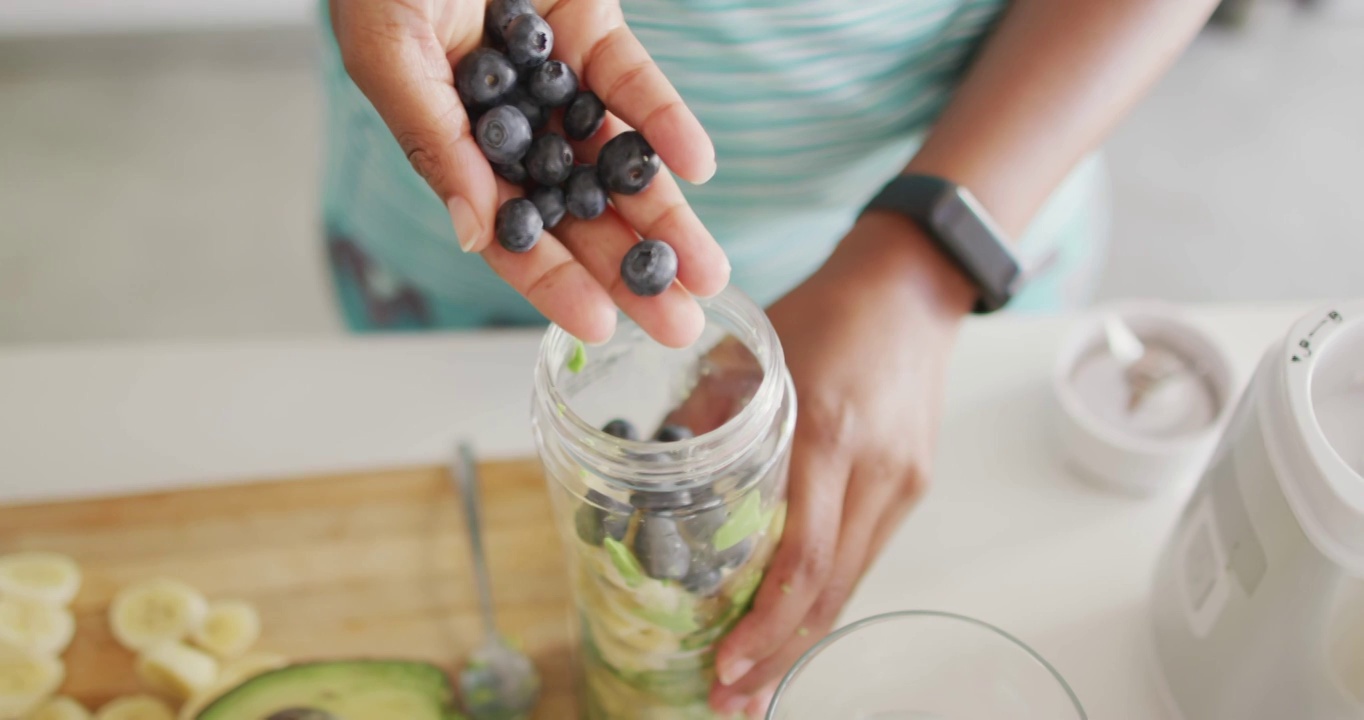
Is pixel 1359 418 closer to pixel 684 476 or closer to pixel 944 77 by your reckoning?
pixel 684 476

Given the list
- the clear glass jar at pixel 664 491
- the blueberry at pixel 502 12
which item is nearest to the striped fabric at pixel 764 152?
the blueberry at pixel 502 12

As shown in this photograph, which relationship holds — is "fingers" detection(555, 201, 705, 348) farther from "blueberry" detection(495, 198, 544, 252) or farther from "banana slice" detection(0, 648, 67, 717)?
"banana slice" detection(0, 648, 67, 717)

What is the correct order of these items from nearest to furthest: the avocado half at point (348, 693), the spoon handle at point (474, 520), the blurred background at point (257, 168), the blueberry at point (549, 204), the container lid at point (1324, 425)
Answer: the container lid at point (1324, 425), the blueberry at point (549, 204), the avocado half at point (348, 693), the spoon handle at point (474, 520), the blurred background at point (257, 168)

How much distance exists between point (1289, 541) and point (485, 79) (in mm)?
499

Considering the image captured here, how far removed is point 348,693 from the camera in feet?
2.41

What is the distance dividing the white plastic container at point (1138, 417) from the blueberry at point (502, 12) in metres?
0.50

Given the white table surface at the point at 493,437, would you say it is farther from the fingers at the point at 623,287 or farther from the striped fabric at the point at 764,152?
the fingers at the point at 623,287

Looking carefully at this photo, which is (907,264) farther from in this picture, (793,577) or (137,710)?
(137,710)

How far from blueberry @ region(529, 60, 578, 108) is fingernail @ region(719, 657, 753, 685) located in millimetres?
348

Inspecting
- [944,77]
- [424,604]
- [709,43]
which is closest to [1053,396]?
[944,77]

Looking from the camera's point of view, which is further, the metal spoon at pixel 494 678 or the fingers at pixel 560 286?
the metal spoon at pixel 494 678

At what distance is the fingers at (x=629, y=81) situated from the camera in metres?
0.59

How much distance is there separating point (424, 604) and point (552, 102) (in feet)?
1.33

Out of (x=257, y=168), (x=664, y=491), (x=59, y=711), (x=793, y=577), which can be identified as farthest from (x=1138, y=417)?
(x=257, y=168)
